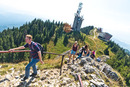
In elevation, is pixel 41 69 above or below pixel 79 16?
below

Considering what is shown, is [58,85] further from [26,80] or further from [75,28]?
[75,28]

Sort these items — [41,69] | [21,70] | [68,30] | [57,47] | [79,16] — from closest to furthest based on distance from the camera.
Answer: [21,70] → [41,69] → [57,47] → [68,30] → [79,16]

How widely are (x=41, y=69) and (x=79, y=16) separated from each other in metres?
125

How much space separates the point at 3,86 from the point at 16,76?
3.81 feet

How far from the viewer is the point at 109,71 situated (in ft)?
41.0

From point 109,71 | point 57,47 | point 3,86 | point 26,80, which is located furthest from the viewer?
point 57,47

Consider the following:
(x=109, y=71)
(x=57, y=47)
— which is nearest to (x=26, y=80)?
(x=109, y=71)

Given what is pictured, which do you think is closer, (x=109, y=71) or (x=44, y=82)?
(x=44, y=82)

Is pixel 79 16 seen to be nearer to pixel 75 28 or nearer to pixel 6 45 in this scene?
pixel 75 28

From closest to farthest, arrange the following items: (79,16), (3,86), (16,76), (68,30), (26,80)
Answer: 1. (3,86)
2. (26,80)
3. (16,76)
4. (68,30)
5. (79,16)

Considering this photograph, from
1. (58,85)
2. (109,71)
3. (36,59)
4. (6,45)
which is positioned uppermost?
(36,59)

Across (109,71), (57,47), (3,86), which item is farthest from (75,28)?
(3,86)

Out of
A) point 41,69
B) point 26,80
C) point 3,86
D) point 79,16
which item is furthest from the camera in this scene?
point 79,16

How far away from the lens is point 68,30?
114125 mm
